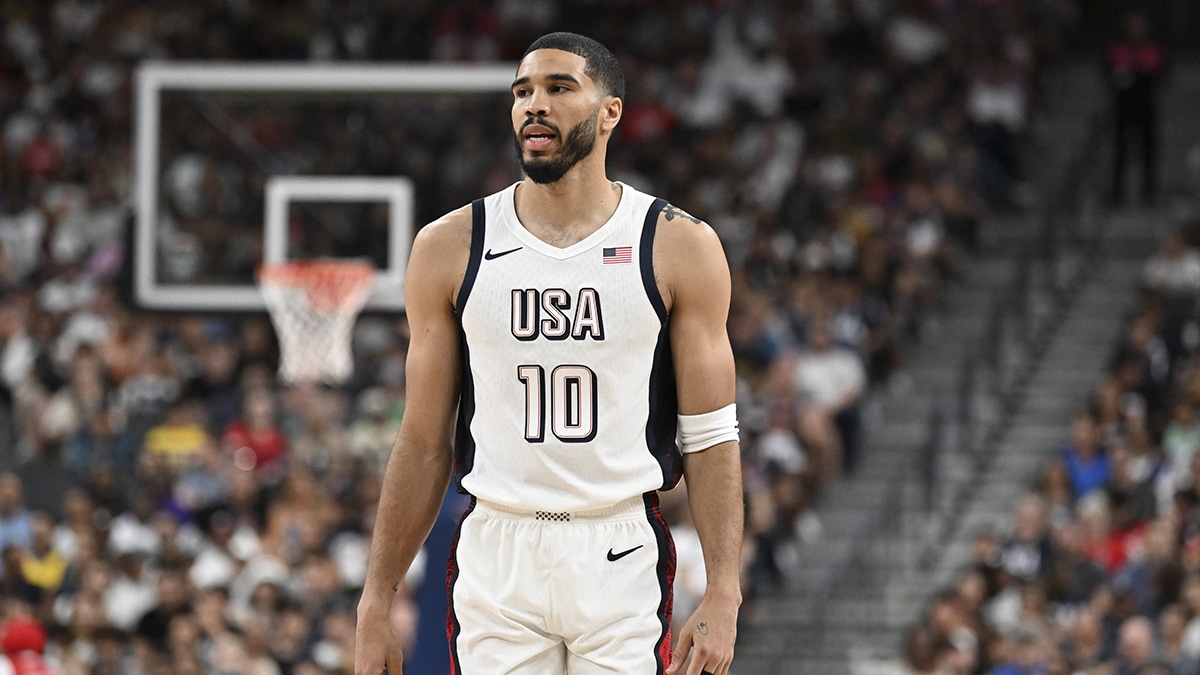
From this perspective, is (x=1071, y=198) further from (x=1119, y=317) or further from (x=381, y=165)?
(x=381, y=165)

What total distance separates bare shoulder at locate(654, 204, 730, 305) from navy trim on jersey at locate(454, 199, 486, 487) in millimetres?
480

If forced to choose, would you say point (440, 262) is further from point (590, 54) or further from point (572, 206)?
point (590, 54)

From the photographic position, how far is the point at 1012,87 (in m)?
18.8

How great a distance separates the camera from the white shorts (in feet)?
15.3

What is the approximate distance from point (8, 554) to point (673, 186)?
24.3 ft

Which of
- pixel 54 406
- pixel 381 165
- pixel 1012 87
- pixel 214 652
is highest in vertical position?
pixel 1012 87

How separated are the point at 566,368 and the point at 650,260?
367mm

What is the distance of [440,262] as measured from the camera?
4855mm

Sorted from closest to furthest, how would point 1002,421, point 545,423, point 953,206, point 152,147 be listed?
point 545,423, point 152,147, point 1002,421, point 953,206

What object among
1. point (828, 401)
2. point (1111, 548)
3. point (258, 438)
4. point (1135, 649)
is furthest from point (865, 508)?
point (258, 438)

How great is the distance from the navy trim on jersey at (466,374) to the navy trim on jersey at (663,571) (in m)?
0.50

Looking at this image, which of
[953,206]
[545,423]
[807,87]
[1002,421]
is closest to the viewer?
[545,423]

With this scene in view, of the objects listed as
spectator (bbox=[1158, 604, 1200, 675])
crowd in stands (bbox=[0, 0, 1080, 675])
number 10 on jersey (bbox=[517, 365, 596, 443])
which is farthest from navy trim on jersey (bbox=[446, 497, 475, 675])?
spectator (bbox=[1158, 604, 1200, 675])

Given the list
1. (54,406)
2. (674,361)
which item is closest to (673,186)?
(54,406)
